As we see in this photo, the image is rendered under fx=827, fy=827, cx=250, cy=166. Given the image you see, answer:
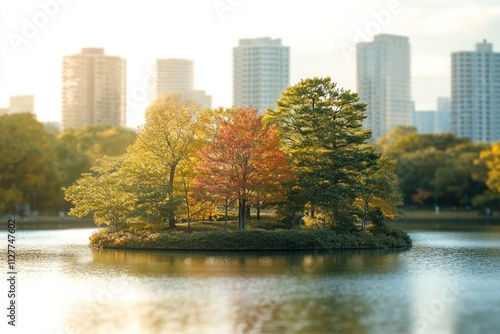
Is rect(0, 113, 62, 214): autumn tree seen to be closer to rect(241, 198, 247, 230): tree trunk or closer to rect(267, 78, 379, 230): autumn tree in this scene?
rect(267, 78, 379, 230): autumn tree

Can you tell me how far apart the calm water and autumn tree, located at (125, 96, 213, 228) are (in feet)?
23.1

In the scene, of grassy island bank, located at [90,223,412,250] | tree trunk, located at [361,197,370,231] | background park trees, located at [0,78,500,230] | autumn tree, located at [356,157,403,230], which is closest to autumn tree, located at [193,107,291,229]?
background park trees, located at [0,78,500,230]

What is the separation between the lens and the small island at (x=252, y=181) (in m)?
53.7

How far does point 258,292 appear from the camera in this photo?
33.0m

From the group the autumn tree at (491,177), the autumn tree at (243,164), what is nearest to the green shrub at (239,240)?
the autumn tree at (243,164)

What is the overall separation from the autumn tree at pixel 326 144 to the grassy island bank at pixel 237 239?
160 cm

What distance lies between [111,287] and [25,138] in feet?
211

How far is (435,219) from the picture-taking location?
350 ft

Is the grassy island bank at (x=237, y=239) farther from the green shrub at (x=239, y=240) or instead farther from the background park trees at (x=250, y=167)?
the background park trees at (x=250, y=167)

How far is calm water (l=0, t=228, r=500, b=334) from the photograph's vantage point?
2698 centimetres

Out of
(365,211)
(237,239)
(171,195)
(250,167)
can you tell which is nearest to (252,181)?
(250,167)

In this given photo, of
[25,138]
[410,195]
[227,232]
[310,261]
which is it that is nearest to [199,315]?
[310,261]

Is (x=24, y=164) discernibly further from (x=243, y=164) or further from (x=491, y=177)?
(x=491, y=177)

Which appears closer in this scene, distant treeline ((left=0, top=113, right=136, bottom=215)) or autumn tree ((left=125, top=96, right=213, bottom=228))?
autumn tree ((left=125, top=96, right=213, bottom=228))
